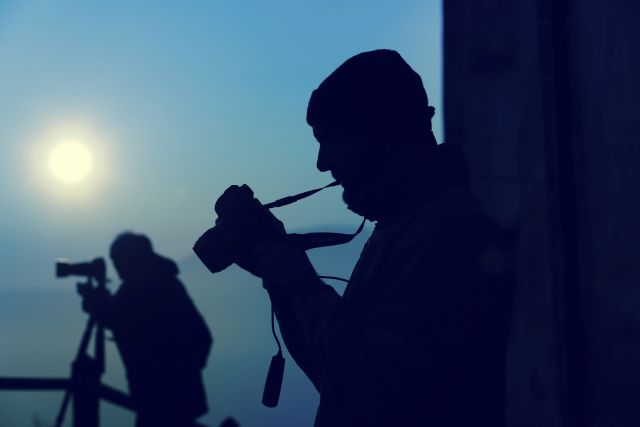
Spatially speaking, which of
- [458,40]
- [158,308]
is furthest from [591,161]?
[158,308]

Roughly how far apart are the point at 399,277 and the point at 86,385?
14.0ft

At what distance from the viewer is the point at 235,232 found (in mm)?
1725

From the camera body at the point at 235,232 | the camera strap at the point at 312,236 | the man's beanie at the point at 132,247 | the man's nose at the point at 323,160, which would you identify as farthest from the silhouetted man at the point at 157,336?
the man's nose at the point at 323,160

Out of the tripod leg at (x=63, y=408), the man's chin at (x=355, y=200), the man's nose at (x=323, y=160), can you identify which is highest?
the man's nose at (x=323, y=160)

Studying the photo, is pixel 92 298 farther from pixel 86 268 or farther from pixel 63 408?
pixel 63 408

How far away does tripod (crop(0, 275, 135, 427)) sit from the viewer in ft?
17.2

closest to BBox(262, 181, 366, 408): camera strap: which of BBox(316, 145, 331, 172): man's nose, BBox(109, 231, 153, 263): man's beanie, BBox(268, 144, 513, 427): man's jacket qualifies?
BBox(316, 145, 331, 172): man's nose

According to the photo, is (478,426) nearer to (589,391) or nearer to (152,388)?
(589,391)

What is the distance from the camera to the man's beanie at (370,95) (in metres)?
1.60

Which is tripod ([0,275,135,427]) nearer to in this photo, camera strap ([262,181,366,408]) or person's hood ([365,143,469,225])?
camera strap ([262,181,366,408])

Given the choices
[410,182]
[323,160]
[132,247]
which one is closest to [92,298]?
[132,247]

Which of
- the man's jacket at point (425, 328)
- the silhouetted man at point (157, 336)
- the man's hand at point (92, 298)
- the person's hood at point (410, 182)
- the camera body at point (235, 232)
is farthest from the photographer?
the man's hand at point (92, 298)

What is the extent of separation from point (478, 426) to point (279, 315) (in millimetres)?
517

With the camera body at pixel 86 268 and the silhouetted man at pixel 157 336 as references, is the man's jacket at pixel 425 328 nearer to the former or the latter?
the silhouetted man at pixel 157 336
